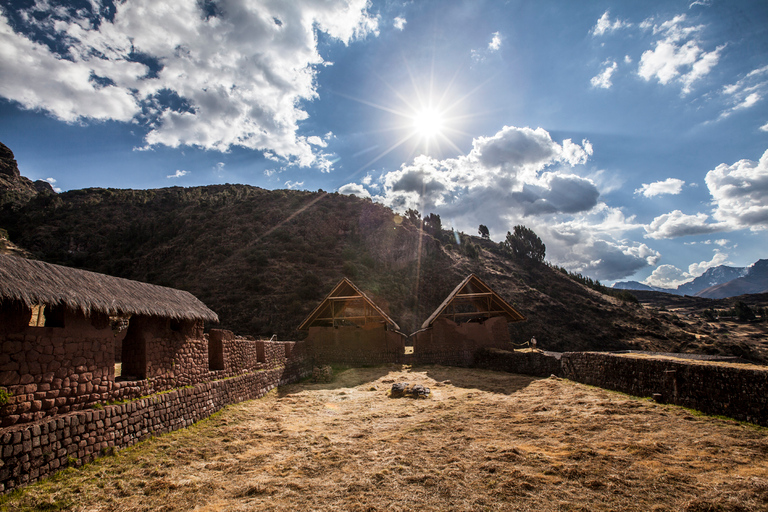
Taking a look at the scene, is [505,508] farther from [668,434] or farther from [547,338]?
[547,338]

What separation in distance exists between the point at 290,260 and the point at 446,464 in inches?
1750

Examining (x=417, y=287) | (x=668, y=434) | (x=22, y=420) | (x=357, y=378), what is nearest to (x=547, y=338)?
(x=417, y=287)

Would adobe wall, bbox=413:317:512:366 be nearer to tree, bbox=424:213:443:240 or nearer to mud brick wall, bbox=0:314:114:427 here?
mud brick wall, bbox=0:314:114:427

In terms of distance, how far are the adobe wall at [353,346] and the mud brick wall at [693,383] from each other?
37.3 feet

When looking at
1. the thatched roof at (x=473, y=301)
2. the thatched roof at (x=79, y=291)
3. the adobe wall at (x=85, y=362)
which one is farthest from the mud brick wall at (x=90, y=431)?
the thatched roof at (x=473, y=301)

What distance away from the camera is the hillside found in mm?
40312

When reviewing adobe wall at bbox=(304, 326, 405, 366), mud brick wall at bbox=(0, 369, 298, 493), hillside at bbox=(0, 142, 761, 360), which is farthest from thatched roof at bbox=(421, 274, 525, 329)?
hillside at bbox=(0, 142, 761, 360)

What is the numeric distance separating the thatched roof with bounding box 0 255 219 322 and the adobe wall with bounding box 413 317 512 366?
13623 millimetres

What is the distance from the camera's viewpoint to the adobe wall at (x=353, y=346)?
2108 cm

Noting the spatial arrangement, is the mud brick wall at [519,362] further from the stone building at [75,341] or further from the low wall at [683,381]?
the stone building at [75,341]

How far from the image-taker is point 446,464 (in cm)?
639

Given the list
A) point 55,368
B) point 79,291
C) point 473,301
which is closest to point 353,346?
→ point 473,301

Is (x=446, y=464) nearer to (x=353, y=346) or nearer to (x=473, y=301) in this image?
(x=353, y=346)

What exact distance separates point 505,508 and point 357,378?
43.3ft
